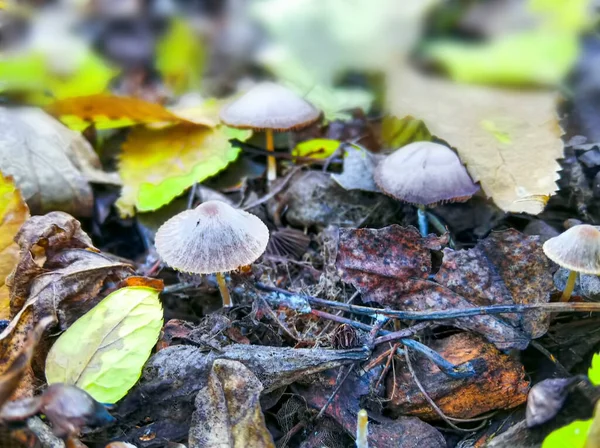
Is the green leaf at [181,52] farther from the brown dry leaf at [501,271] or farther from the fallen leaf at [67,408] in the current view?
the fallen leaf at [67,408]

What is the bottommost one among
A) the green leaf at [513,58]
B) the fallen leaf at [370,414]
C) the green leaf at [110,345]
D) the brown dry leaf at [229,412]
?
the fallen leaf at [370,414]

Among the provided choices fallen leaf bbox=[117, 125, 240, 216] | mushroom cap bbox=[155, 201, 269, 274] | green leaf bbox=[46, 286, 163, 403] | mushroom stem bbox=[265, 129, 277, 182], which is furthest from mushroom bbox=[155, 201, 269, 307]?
mushroom stem bbox=[265, 129, 277, 182]

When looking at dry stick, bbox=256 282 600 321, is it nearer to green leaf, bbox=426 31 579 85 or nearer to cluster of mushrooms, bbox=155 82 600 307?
cluster of mushrooms, bbox=155 82 600 307

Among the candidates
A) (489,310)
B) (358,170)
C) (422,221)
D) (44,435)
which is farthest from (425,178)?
(44,435)

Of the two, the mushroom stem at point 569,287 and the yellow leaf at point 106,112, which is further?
the yellow leaf at point 106,112

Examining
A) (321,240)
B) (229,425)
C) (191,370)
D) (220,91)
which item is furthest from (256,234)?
(220,91)

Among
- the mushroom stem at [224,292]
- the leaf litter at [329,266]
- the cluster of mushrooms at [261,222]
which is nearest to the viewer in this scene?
the leaf litter at [329,266]

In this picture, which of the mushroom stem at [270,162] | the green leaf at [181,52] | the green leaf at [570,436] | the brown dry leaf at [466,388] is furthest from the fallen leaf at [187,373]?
the green leaf at [181,52]

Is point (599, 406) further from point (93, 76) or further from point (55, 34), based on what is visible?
point (55, 34)
